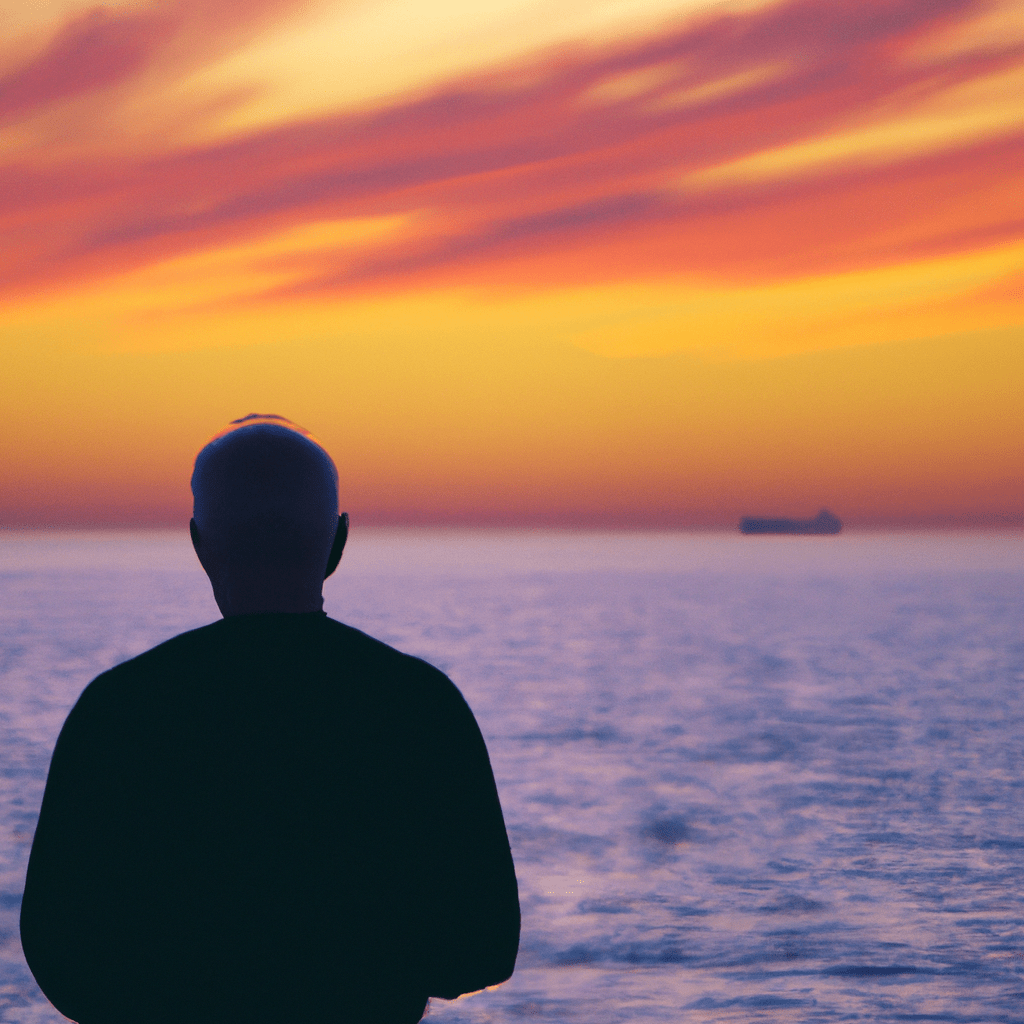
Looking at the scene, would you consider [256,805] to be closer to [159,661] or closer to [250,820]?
[250,820]

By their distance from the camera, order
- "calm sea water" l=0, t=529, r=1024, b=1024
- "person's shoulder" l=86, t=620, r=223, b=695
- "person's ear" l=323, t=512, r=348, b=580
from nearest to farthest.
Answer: "person's shoulder" l=86, t=620, r=223, b=695 → "person's ear" l=323, t=512, r=348, b=580 → "calm sea water" l=0, t=529, r=1024, b=1024

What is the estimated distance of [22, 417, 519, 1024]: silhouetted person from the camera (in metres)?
1.80

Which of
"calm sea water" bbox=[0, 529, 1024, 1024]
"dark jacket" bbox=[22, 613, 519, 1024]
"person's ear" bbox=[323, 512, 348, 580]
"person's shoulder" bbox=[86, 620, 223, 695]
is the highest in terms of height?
"person's ear" bbox=[323, 512, 348, 580]

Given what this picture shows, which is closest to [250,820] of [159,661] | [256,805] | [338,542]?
[256,805]

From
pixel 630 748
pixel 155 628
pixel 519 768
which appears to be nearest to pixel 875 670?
pixel 630 748

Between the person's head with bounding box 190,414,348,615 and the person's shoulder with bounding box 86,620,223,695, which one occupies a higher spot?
the person's head with bounding box 190,414,348,615

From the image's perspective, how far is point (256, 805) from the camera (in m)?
1.81

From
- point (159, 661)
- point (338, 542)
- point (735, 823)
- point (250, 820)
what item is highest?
point (338, 542)

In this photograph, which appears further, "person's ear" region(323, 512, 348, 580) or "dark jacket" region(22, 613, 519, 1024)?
"person's ear" region(323, 512, 348, 580)

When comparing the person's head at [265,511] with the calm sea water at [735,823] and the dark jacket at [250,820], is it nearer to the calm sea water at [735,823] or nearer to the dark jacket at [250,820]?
the dark jacket at [250,820]

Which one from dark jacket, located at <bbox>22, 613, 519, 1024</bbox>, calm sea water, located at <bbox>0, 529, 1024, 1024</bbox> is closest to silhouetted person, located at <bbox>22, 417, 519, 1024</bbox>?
dark jacket, located at <bbox>22, 613, 519, 1024</bbox>

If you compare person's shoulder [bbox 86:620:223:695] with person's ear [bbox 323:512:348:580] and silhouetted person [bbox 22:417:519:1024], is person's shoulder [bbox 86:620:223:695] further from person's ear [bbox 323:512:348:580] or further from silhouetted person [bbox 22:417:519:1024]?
person's ear [bbox 323:512:348:580]

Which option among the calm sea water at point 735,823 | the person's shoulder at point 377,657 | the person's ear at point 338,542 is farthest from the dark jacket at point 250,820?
the calm sea water at point 735,823

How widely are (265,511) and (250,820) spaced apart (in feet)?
1.55
